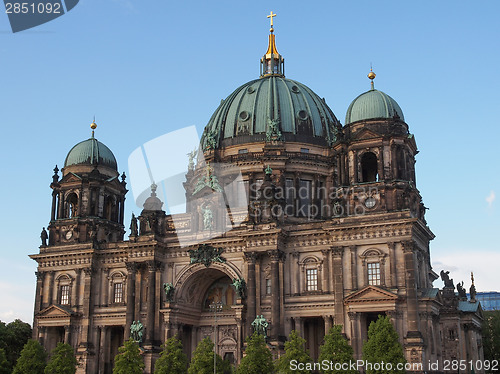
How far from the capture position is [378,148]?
5953cm

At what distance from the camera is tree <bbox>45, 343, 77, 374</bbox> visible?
59.8 meters

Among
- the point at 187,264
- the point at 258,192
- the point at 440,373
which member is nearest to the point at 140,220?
the point at 187,264

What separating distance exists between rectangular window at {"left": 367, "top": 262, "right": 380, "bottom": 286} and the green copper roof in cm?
2149

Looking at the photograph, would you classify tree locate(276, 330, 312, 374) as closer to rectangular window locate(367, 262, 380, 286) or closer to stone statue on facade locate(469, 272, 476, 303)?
rectangular window locate(367, 262, 380, 286)

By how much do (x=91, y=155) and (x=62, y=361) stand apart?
76.4 feet

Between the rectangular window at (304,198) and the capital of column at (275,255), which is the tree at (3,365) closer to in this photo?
the capital of column at (275,255)

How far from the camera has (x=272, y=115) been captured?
75500 mm

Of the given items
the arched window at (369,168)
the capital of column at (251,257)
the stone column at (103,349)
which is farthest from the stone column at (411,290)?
the stone column at (103,349)

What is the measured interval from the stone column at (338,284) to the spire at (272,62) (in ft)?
111

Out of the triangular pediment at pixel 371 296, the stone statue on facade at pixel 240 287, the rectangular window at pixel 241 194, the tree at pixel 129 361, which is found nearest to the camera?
the triangular pediment at pixel 371 296

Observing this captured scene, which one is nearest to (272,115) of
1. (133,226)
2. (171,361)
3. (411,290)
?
(133,226)

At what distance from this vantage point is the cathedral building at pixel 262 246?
56.9 metres

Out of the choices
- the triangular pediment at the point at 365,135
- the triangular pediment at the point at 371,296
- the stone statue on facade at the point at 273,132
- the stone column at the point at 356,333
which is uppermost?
the stone statue on facade at the point at 273,132

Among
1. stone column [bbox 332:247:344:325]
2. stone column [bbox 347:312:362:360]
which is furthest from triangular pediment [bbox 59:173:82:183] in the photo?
stone column [bbox 347:312:362:360]
